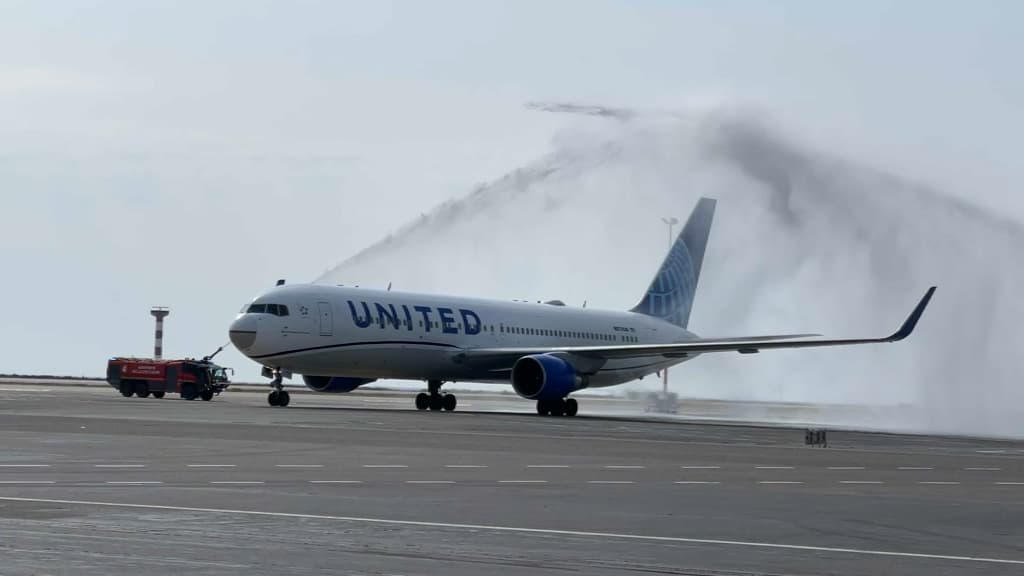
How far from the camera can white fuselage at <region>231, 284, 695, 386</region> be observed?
52.1 metres

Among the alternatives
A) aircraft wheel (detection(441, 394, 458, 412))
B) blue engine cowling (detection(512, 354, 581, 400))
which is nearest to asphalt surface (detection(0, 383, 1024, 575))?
blue engine cowling (detection(512, 354, 581, 400))

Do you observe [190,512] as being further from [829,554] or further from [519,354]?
[519,354]

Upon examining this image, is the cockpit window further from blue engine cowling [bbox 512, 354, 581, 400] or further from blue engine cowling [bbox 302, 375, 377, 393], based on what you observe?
blue engine cowling [bbox 512, 354, 581, 400]

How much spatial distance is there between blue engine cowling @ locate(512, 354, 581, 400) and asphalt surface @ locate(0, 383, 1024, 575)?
17712 mm

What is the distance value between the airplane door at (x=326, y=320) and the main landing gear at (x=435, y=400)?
6.70 meters

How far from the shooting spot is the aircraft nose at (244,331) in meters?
51.7

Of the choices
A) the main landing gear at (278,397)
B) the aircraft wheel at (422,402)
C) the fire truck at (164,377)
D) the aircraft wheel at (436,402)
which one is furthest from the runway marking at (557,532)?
the fire truck at (164,377)

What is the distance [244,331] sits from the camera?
51844mm

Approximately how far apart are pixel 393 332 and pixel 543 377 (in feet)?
17.9

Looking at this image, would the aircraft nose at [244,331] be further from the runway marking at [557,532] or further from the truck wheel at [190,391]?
the runway marking at [557,532]

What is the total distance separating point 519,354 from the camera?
5725 centimetres

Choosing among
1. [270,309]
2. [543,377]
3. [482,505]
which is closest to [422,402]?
[543,377]

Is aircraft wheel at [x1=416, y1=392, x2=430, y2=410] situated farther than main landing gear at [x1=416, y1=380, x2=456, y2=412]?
No

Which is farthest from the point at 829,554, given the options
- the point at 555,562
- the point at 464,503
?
the point at 464,503
